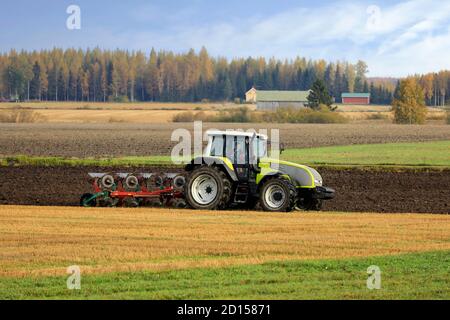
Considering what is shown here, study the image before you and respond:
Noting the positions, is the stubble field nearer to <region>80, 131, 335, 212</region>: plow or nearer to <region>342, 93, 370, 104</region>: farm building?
<region>80, 131, 335, 212</region>: plow

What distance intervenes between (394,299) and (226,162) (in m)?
11.0

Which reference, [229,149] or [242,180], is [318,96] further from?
[242,180]

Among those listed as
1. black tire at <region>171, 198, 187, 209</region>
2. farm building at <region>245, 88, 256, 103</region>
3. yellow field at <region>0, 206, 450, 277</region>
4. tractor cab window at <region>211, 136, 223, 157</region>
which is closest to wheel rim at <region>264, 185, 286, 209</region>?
yellow field at <region>0, 206, 450, 277</region>

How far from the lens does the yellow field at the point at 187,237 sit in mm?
13602

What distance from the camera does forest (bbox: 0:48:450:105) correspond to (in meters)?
141

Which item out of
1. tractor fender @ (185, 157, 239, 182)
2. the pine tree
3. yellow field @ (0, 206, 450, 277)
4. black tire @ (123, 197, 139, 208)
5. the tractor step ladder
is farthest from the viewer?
the pine tree

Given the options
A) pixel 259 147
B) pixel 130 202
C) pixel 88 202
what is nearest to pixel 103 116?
pixel 88 202

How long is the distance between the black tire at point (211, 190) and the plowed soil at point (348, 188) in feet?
11.1

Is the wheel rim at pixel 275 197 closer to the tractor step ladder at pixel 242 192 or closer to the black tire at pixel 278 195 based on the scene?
the black tire at pixel 278 195

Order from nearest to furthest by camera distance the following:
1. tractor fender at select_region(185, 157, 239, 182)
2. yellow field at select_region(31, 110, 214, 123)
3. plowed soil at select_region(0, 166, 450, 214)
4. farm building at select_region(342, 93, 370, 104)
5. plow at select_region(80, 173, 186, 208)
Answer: tractor fender at select_region(185, 157, 239, 182)
plow at select_region(80, 173, 186, 208)
plowed soil at select_region(0, 166, 450, 214)
yellow field at select_region(31, 110, 214, 123)
farm building at select_region(342, 93, 370, 104)

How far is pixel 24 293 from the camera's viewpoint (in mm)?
11117

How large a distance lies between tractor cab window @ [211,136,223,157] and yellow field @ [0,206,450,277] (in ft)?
5.72

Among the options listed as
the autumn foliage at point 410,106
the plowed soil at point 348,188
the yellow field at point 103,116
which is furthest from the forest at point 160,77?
the plowed soil at point 348,188

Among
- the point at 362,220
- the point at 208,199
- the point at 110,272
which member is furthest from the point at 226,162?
the point at 110,272
